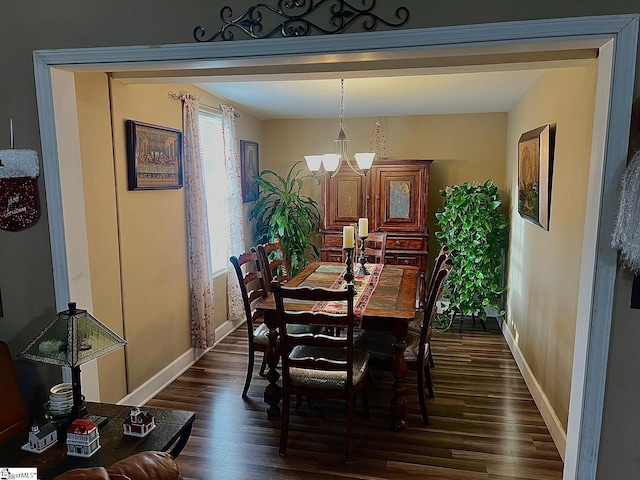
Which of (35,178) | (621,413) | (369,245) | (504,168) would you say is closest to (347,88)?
(369,245)

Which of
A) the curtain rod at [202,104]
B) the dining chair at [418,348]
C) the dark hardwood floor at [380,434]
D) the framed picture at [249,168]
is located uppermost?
the curtain rod at [202,104]

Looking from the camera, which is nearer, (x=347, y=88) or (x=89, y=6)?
(x=89, y=6)

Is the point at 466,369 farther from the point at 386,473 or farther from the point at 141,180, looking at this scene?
the point at 141,180

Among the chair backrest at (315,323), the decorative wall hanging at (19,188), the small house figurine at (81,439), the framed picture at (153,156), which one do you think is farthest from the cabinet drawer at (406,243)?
the small house figurine at (81,439)

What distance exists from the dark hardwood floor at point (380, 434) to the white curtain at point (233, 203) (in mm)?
931

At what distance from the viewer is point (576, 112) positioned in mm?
2436

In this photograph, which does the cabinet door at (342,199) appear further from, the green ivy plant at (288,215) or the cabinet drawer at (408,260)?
the cabinet drawer at (408,260)

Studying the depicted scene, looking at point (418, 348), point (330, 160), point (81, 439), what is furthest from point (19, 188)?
point (418, 348)

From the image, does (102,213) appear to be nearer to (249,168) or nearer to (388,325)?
(388,325)

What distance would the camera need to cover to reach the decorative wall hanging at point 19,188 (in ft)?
6.50

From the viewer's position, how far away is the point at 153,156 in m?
3.12

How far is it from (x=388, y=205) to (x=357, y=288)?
1.75m

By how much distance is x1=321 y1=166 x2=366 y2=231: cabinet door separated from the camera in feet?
16.0

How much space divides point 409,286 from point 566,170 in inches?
51.6
